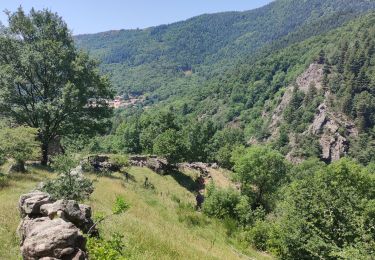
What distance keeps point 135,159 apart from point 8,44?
2562cm

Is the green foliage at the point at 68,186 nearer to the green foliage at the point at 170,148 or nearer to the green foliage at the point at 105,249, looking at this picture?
the green foliage at the point at 105,249

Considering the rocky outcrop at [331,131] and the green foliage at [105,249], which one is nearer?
the green foliage at [105,249]

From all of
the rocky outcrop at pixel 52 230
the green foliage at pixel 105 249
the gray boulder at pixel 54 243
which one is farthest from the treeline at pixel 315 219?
the gray boulder at pixel 54 243

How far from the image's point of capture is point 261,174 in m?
50.4

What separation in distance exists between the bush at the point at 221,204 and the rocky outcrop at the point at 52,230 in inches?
924

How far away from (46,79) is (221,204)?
2204 centimetres

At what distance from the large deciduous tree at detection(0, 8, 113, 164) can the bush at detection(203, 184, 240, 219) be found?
15.6m

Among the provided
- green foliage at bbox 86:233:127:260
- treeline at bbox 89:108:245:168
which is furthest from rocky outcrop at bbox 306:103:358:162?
green foliage at bbox 86:233:127:260

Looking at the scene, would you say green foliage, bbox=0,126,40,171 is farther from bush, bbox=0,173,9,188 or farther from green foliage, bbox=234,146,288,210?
green foliage, bbox=234,146,288,210

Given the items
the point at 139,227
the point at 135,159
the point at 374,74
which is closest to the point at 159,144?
the point at 135,159

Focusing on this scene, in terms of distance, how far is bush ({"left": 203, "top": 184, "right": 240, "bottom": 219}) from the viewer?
3653 cm

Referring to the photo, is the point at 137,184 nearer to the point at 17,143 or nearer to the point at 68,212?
the point at 17,143

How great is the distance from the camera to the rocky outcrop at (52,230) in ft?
33.7

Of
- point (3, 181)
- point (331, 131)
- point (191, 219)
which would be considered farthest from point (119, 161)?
point (331, 131)
